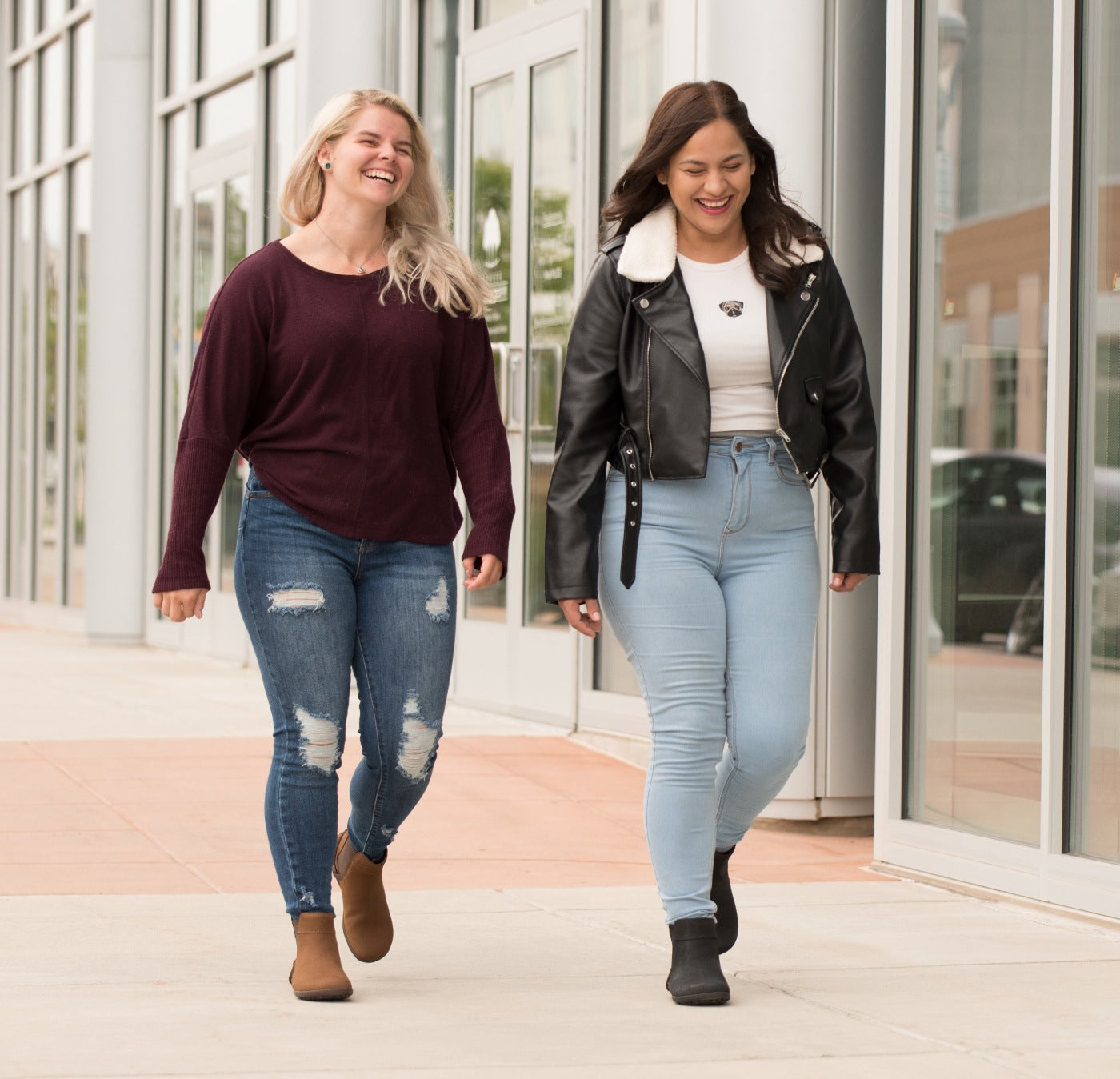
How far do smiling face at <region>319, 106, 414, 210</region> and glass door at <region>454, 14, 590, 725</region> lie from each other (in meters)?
4.34

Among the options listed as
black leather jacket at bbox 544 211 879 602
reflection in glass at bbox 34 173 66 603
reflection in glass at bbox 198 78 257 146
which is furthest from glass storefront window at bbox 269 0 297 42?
black leather jacket at bbox 544 211 879 602

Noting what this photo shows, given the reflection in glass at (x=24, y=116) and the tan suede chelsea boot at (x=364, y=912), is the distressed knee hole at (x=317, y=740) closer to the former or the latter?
the tan suede chelsea boot at (x=364, y=912)

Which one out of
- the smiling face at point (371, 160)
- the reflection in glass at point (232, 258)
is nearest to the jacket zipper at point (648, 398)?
the smiling face at point (371, 160)

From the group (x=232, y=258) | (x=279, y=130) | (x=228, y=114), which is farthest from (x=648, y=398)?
(x=228, y=114)

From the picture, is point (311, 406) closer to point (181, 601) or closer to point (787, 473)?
point (181, 601)

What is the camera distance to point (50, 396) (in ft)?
55.1

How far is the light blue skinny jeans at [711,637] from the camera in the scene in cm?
409

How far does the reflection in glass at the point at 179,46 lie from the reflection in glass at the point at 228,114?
34 centimetres

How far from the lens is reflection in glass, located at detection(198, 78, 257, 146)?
1292 centimetres

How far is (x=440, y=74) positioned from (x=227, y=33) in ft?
11.7

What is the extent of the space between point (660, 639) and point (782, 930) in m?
1.23

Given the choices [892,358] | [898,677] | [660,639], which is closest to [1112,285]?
[892,358]

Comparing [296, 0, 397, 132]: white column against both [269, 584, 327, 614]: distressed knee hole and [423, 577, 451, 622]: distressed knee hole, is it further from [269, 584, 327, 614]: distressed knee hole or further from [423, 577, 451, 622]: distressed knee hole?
[269, 584, 327, 614]: distressed knee hole

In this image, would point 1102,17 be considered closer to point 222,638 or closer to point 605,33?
point 605,33
